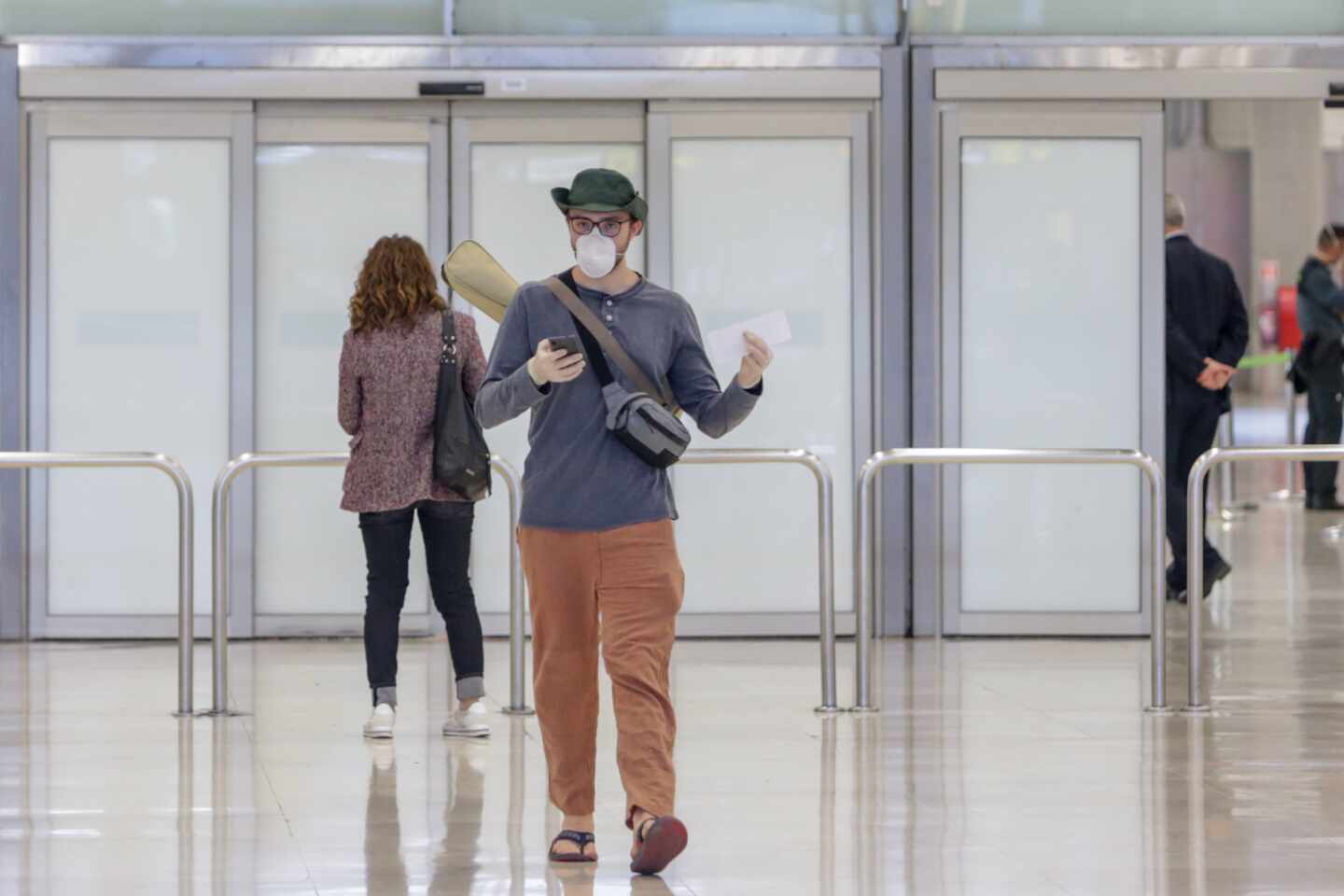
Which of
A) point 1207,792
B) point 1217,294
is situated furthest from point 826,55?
point 1207,792

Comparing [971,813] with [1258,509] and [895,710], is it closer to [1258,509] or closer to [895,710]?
[895,710]

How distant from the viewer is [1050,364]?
9945mm

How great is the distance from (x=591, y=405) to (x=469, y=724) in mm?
2308

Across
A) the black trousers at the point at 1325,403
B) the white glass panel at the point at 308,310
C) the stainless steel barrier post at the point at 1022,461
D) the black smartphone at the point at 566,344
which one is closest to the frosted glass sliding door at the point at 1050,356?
the stainless steel barrier post at the point at 1022,461

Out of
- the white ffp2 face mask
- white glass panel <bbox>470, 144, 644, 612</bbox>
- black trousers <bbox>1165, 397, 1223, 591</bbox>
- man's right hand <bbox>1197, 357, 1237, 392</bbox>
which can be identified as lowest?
black trousers <bbox>1165, 397, 1223, 591</bbox>

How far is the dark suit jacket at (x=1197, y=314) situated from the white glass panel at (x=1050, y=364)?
61 centimetres

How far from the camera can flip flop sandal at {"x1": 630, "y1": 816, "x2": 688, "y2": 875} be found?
5.03 m

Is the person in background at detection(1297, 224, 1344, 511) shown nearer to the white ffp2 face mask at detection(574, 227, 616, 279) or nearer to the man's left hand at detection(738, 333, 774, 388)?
the man's left hand at detection(738, 333, 774, 388)

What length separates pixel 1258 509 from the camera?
16.5 m

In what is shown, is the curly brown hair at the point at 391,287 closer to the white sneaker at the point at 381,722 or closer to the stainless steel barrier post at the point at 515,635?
the stainless steel barrier post at the point at 515,635

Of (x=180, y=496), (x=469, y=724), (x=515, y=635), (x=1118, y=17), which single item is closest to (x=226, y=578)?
(x=180, y=496)

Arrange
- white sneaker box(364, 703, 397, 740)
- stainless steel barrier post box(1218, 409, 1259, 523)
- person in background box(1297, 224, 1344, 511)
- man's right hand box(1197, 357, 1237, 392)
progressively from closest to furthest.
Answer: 1. white sneaker box(364, 703, 397, 740)
2. man's right hand box(1197, 357, 1237, 392)
3. person in background box(1297, 224, 1344, 511)
4. stainless steel barrier post box(1218, 409, 1259, 523)

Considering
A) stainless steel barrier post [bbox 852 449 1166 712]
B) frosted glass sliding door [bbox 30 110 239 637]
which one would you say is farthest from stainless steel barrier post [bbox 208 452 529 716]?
frosted glass sliding door [bbox 30 110 239 637]

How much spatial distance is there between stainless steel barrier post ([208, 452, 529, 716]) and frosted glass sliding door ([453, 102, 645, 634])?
86.1 inches
